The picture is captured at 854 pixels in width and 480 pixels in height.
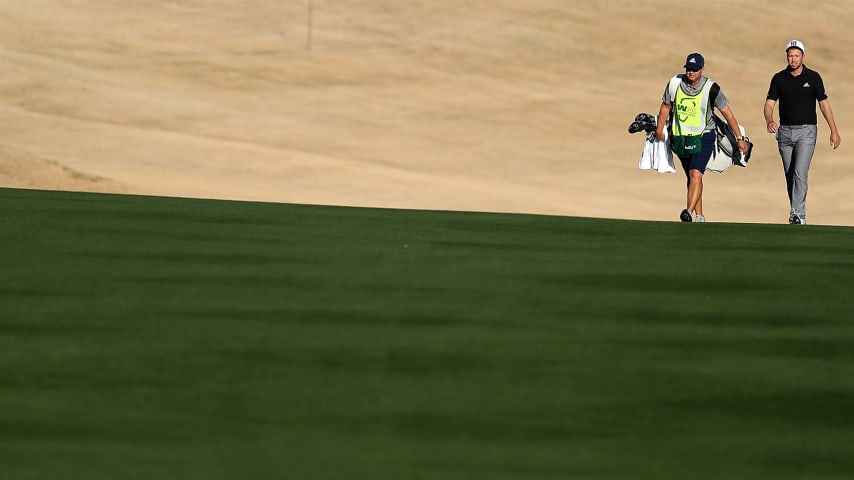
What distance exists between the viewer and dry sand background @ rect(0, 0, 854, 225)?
108ft

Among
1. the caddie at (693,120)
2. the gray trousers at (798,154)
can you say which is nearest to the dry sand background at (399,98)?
the caddie at (693,120)

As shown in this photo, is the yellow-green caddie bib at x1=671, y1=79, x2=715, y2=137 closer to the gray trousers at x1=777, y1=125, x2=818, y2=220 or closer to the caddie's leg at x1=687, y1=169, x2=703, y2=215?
the caddie's leg at x1=687, y1=169, x2=703, y2=215

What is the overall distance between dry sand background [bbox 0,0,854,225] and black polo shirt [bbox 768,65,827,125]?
467 inches

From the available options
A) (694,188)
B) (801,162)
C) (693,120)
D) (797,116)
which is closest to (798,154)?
(801,162)

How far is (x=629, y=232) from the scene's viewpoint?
607 inches

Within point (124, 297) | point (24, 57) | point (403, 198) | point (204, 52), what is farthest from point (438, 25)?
point (124, 297)

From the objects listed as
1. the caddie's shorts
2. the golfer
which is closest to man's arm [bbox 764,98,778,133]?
the golfer

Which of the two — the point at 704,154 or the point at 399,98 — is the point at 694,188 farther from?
the point at 399,98

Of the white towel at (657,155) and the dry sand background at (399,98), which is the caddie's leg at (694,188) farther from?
the dry sand background at (399,98)

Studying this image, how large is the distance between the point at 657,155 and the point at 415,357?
1047 cm

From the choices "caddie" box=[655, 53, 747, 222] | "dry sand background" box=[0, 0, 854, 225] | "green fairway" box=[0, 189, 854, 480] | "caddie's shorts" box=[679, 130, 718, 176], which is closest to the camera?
"green fairway" box=[0, 189, 854, 480]

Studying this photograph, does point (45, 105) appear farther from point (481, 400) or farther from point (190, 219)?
point (481, 400)

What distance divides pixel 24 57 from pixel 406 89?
9.59m

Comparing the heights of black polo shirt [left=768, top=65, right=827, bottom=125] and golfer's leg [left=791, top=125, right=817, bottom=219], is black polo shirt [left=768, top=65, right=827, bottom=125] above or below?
above
